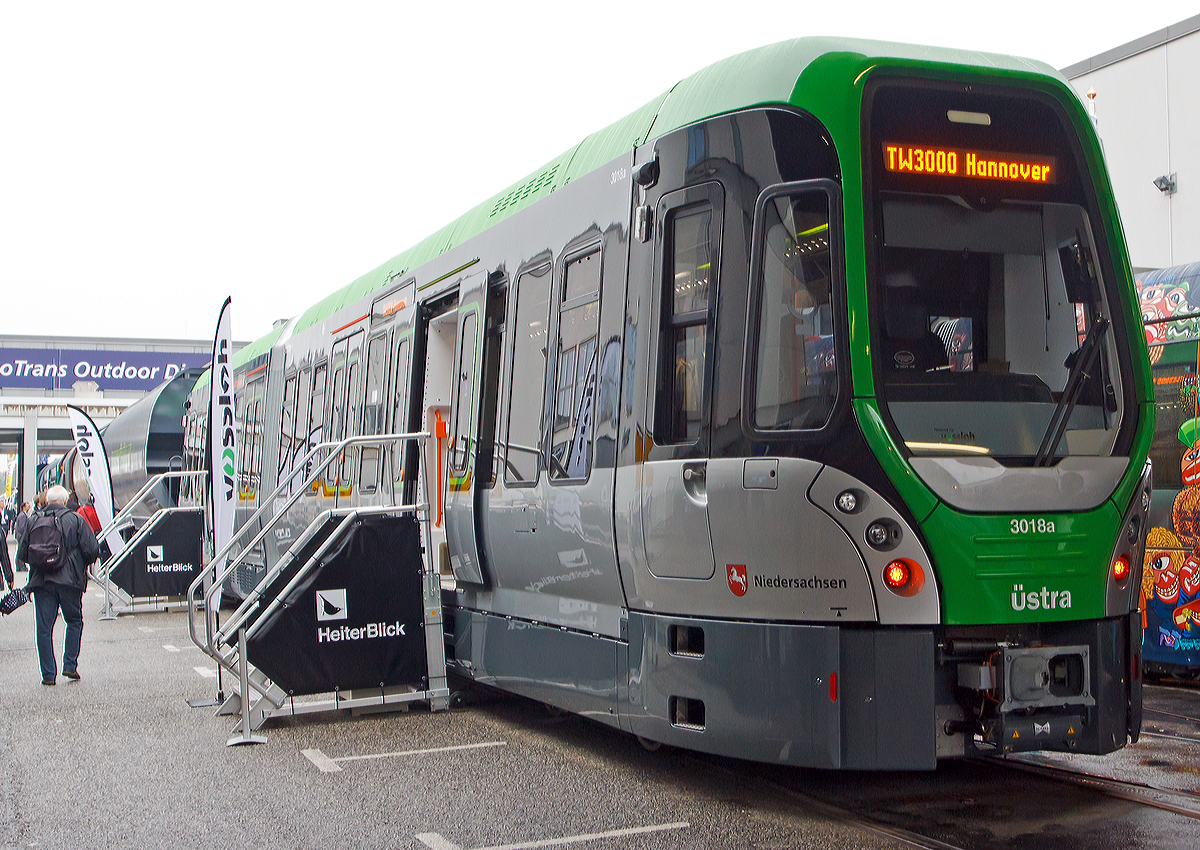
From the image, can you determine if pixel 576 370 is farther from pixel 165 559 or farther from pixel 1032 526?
pixel 165 559

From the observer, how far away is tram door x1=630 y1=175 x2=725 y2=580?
6.15 meters

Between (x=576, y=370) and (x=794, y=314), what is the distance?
1.77 m

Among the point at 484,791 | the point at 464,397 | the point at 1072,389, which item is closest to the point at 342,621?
the point at 464,397

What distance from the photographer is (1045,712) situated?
5.71 meters

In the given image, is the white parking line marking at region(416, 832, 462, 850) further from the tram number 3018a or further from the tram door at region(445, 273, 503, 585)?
the tram number 3018a

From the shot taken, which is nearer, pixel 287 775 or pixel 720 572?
pixel 720 572

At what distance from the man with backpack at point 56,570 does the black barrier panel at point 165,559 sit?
8.26m

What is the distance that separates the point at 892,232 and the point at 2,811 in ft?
18.3

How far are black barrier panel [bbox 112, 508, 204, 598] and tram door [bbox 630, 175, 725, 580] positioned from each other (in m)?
15.4

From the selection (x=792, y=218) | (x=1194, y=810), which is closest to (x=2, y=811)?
(x=792, y=218)

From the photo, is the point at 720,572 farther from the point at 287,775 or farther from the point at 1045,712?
the point at 287,775

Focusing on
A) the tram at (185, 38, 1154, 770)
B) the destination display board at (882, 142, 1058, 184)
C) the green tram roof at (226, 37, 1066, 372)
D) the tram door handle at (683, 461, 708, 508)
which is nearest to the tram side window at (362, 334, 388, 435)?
the green tram roof at (226, 37, 1066, 372)

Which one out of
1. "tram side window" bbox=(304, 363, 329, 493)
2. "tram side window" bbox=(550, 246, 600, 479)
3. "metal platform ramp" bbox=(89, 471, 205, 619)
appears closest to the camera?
"tram side window" bbox=(550, 246, 600, 479)

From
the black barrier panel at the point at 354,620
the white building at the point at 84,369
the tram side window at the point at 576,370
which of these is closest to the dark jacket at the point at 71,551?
the black barrier panel at the point at 354,620
